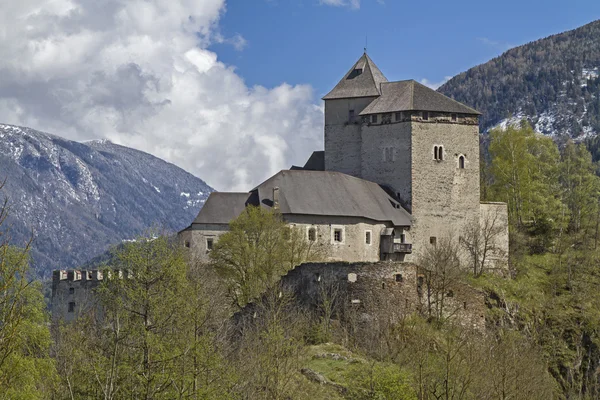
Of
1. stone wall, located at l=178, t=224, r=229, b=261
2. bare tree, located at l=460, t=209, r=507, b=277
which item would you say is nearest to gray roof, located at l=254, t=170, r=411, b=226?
stone wall, located at l=178, t=224, r=229, b=261

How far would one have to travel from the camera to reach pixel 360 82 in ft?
260

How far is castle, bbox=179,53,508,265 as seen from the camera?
70.2m

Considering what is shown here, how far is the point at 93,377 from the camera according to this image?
116 feet

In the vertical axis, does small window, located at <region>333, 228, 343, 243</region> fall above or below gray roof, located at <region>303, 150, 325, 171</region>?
below

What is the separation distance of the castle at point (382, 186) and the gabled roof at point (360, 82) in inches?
5.2

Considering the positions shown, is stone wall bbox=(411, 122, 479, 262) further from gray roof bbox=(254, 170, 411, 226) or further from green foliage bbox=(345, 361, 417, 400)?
green foliage bbox=(345, 361, 417, 400)

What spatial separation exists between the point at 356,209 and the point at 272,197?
18.0 feet

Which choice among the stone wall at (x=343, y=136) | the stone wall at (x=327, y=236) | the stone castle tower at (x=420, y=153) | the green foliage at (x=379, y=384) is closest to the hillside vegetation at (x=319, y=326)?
the green foliage at (x=379, y=384)

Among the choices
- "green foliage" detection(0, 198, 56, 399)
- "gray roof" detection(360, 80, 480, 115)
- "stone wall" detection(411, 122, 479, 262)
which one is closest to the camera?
"green foliage" detection(0, 198, 56, 399)

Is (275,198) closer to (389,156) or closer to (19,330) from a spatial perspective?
(389,156)

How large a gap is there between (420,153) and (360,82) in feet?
28.4

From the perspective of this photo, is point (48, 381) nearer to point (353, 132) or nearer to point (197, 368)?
point (197, 368)

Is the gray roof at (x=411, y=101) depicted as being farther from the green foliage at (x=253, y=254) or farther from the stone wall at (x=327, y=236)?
the green foliage at (x=253, y=254)

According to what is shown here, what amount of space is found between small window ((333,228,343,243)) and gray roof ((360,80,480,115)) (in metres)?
9.76
